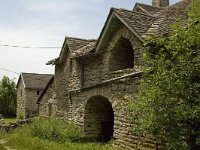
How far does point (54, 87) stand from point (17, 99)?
27263mm

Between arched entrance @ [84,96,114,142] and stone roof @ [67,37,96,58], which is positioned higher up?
stone roof @ [67,37,96,58]

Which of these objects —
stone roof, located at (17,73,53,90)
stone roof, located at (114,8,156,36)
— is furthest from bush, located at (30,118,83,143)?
stone roof, located at (17,73,53,90)

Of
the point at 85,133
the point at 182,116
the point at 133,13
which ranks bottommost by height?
the point at 85,133

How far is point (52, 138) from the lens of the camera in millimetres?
16281

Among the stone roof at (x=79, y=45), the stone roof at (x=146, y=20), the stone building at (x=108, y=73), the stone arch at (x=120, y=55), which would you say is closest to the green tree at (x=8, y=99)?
the stone building at (x=108, y=73)

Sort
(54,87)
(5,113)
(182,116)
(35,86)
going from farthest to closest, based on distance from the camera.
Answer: (5,113) → (35,86) → (54,87) → (182,116)

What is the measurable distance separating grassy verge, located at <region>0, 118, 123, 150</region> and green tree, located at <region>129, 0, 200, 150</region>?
5.52 m

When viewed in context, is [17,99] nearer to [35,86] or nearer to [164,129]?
[35,86]

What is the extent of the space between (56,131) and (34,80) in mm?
31027

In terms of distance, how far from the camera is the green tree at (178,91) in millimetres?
7855

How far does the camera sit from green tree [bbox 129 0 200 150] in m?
7.86

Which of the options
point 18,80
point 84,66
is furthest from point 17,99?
point 84,66

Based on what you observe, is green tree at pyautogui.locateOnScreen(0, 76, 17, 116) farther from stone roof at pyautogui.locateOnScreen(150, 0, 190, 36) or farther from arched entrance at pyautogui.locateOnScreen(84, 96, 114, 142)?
stone roof at pyautogui.locateOnScreen(150, 0, 190, 36)

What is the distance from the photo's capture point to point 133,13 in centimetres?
1523
